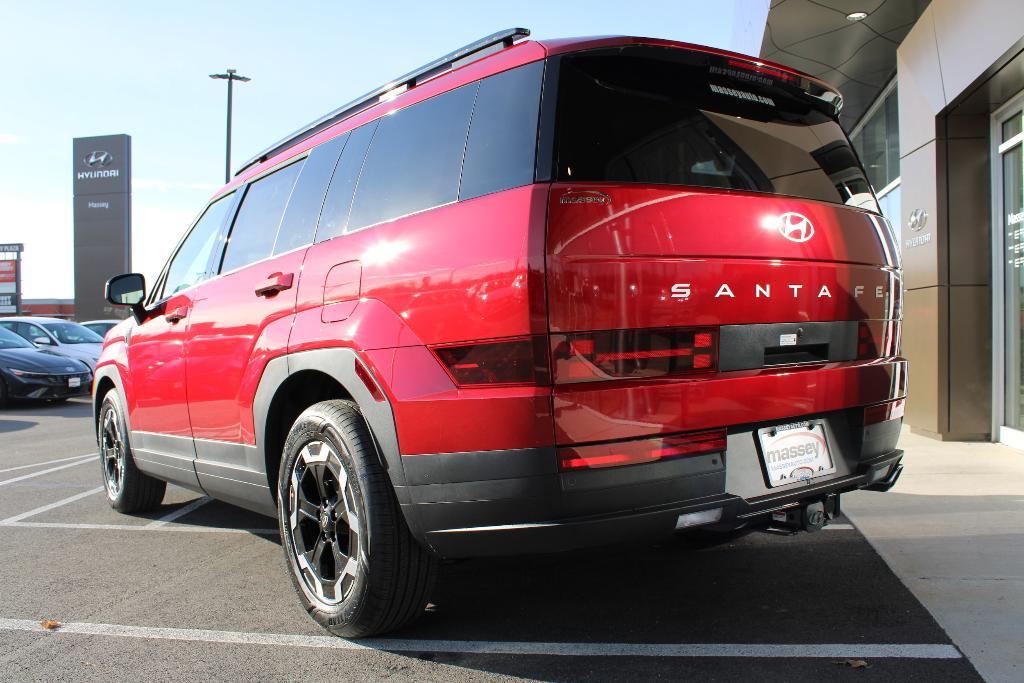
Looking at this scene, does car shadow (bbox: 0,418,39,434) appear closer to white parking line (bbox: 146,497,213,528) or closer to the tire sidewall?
white parking line (bbox: 146,497,213,528)

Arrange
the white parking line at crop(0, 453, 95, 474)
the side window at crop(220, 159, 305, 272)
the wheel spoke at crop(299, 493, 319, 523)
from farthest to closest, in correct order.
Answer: the white parking line at crop(0, 453, 95, 474)
the side window at crop(220, 159, 305, 272)
the wheel spoke at crop(299, 493, 319, 523)

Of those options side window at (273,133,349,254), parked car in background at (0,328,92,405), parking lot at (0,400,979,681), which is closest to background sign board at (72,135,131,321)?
parked car in background at (0,328,92,405)

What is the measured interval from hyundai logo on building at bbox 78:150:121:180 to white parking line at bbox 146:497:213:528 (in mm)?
46336

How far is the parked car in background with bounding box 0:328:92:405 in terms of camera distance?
45.5 feet

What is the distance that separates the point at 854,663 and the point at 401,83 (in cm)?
274

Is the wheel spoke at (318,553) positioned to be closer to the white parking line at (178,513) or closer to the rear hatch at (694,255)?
the rear hatch at (694,255)

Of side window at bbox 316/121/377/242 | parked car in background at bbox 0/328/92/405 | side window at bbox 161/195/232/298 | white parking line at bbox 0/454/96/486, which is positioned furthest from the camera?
parked car in background at bbox 0/328/92/405

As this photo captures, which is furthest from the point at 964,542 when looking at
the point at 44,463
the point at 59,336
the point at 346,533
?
the point at 59,336

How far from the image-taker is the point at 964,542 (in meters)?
4.27

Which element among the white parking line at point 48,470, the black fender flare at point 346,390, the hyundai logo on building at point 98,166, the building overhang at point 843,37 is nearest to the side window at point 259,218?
the black fender flare at point 346,390

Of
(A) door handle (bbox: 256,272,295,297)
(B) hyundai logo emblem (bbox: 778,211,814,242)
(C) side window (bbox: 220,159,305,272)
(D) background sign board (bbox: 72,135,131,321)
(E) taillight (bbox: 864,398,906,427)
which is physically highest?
(D) background sign board (bbox: 72,135,131,321)

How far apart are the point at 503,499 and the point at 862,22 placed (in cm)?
775

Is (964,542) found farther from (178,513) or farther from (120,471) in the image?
(120,471)

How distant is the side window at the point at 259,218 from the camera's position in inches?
159
